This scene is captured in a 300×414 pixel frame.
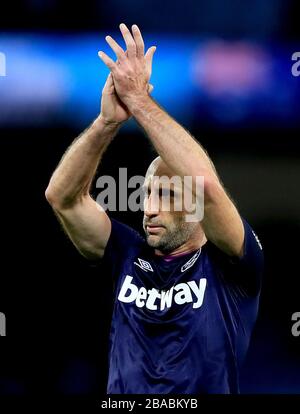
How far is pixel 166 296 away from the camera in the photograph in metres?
3.87

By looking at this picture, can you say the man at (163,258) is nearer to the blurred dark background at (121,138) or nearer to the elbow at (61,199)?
the elbow at (61,199)

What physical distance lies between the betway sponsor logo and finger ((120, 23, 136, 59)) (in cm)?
103

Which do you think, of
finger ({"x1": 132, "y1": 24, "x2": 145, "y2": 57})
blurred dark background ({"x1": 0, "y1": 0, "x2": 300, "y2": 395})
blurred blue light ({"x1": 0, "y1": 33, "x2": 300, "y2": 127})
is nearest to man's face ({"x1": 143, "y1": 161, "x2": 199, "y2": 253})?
finger ({"x1": 132, "y1": 24, "x2": 145, "y2": 57})

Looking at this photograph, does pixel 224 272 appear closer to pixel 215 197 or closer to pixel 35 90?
pixel 215 197

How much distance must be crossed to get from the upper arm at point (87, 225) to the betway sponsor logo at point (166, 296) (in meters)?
0.30

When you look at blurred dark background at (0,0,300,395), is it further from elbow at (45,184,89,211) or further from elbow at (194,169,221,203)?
elbow at (194,169,221,203)

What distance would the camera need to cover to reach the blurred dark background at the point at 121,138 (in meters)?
7.06

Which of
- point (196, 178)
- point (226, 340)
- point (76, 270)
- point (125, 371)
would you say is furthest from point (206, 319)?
point (76, 270)

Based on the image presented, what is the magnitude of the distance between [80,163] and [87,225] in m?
0.33

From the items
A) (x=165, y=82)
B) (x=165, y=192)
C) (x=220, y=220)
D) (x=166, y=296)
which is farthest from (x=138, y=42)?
(x=165, y=82)

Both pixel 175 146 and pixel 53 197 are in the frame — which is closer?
pixel 175 146

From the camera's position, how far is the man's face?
155 inches

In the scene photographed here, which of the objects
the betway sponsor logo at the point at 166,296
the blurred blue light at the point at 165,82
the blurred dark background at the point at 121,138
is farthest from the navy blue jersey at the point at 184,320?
the blurred blue light at the point at 165,82

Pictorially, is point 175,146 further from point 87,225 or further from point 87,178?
point 87,225
